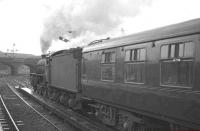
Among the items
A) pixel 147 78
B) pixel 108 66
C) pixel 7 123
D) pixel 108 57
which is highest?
pixel 108 57

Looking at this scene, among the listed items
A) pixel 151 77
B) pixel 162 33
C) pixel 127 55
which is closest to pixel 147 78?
pixel 151 77

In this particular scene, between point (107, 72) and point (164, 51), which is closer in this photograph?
point (164, 51)

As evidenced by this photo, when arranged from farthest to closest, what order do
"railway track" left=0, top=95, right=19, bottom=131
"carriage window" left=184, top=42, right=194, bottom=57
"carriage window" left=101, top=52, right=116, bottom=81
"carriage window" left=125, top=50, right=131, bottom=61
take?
"railway track" left=0, top=95, right=19, bottom=131
"carriage window" left=101, top=52, right=116, bottom=81
"carriage window" left=125, top=50, right=131, bottom=61
"carriage window" left=184, top=42, right=194, bottom=57

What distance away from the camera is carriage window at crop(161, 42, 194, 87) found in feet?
17.6

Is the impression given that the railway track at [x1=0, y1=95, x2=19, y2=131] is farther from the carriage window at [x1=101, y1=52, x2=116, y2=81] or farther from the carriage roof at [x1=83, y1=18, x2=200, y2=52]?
the carriage roof at [x1=83, y1=18, x2=200, y2=52]

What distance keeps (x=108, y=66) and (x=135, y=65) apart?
170cm

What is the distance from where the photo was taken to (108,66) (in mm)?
8750

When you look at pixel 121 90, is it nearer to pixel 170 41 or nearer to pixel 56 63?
pixel 170 41

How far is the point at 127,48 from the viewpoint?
7641mm

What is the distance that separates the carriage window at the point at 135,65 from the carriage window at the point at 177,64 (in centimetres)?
82

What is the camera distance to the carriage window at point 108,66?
333 inches

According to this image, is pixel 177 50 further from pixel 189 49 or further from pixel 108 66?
pixel 108 66

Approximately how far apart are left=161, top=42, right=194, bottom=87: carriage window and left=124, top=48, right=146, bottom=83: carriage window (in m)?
0.82

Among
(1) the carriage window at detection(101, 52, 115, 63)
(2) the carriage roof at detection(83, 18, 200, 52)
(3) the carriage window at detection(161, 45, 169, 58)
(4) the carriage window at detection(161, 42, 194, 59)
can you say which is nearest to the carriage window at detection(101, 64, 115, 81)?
(1) the carriage window at detection(101, 52, 115, 63)
